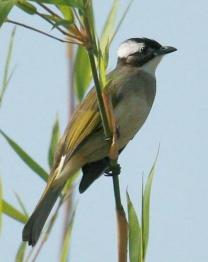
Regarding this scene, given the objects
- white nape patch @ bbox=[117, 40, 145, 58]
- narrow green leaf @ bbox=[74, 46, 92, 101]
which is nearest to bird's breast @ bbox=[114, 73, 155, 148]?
white nape patch @ bbox=[117, 40, 145, 58]

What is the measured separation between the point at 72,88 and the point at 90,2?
454 mm

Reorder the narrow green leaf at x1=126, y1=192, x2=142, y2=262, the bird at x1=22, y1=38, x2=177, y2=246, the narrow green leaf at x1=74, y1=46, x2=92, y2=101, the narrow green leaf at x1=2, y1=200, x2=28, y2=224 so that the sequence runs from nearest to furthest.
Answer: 1. the narrow green leaf at x1=126, y1=192, x2=142, y2=262
2. the narrow green leaf at x1=2, y1=200, x2=28, y2=224
3. the narrow green leaf at x1=74, y1=46, x2=92, y2=101
4. the bird at x1=22, y1=38, x2=177, y2=246

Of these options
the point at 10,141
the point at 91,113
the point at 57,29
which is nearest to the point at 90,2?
the point at 57,29

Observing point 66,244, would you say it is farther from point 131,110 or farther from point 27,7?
point 131,110

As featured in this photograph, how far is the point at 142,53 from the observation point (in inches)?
186

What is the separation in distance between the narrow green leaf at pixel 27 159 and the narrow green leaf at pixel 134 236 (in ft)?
1.91

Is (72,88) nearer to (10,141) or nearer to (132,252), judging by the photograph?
(10,141)

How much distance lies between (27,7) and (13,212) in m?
0.76

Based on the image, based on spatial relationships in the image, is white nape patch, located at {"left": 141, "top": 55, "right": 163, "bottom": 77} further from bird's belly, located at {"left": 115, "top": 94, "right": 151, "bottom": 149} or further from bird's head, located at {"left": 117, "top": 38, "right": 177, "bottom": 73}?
bird's belly, located at {"left": 115, "top": 94, "right": 151, "bottom": 149}

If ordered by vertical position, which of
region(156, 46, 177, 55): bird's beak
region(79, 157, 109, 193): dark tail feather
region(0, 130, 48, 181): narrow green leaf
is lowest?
region(79, 157, 109, 193): dark tail feather

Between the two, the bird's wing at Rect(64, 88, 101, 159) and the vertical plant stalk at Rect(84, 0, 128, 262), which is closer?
the vertical plant stalk at Rect(84, 0, 128, 262)

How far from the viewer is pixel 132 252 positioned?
203cm

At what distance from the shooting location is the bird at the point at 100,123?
3.53 m

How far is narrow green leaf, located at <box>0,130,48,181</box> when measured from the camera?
97.9 inches
